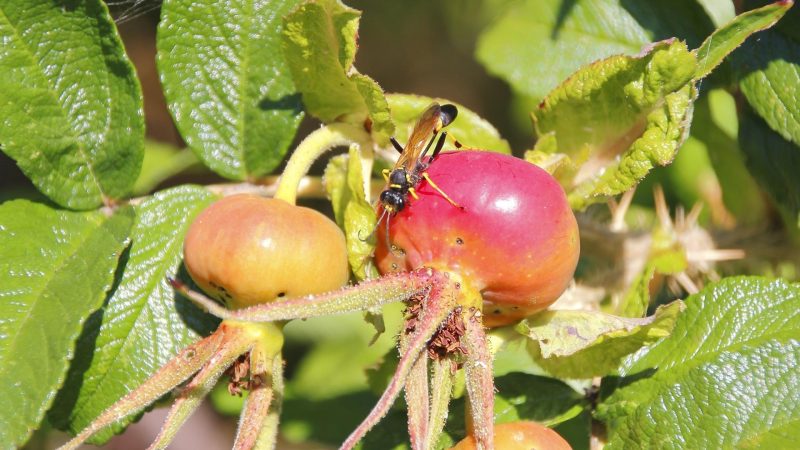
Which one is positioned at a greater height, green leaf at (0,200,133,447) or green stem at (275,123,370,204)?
green stem at (275,123,370,204)

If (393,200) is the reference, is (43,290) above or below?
below

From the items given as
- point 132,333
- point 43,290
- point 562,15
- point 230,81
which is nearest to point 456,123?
point 230,81

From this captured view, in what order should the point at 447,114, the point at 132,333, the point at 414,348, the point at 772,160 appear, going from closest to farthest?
the point at 414,348 < the point at 447,114 < the point at 132,333 < the point at 772,160

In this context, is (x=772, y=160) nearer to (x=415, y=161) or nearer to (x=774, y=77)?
(x=774, y=77)

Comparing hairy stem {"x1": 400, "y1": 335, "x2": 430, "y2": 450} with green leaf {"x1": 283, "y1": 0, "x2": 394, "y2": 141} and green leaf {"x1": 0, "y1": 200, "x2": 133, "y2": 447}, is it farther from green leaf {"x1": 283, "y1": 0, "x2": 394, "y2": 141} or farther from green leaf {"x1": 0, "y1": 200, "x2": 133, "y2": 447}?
green leaf {"x1": 0, "y1": 200, "x2": 133, "y2": 447}

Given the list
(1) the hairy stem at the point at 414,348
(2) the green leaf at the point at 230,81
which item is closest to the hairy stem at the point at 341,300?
(1) the hairy stem at the point at 414,348

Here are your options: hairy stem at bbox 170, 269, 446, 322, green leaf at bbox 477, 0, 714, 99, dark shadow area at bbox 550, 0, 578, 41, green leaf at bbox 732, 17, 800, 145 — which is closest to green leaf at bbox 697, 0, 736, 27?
green leaf at bbox 477, 0, 714, 99
